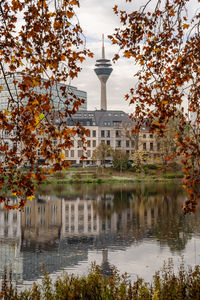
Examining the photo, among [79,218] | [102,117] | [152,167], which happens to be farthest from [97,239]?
[102,117]

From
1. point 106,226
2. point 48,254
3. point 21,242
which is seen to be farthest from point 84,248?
point 106,226

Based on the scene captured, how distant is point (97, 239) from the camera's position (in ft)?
69.4

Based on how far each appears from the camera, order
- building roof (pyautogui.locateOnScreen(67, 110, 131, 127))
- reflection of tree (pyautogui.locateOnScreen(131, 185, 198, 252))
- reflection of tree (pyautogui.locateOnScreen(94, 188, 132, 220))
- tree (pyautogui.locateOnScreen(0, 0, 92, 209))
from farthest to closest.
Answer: building roof (pyautogui.locateOnScreen(67, 110, 131, 127)) → reflection of tree (pyautogui.locateOnScreen(94, 188, 132, 220)) → reflection of tree (pyautogui.locateOnScreen(131, 185, 198, 252)) → tree (pyautogui.locateOnScreen(0, 0, 92, 209))

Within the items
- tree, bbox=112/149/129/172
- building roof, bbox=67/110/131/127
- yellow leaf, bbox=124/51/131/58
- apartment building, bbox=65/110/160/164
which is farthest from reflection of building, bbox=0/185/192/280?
building roof, bbox=67/110/131/127

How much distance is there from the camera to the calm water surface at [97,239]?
16.0m

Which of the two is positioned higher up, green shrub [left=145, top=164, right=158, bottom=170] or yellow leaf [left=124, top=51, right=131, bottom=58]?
yellow leaf [left=124, top=51, right=131, bottom=58]

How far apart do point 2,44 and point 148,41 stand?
3.89 m

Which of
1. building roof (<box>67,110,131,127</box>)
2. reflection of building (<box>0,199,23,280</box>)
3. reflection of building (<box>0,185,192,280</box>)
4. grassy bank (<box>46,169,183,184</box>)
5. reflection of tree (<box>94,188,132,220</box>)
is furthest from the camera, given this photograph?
building roof (<box>67,110,131,127</box>)

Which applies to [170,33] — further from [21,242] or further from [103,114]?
[103,114]

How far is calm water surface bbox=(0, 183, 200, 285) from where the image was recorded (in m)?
16.0

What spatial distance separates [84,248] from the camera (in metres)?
18.9

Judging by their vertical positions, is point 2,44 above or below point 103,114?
below

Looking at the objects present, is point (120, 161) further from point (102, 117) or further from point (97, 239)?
point (97, 239)

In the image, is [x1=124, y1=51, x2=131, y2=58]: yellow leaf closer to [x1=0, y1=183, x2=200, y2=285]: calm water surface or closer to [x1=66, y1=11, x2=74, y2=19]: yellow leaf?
[x1=66, y1=11, x2=74, y2=19]: yellow leaf
